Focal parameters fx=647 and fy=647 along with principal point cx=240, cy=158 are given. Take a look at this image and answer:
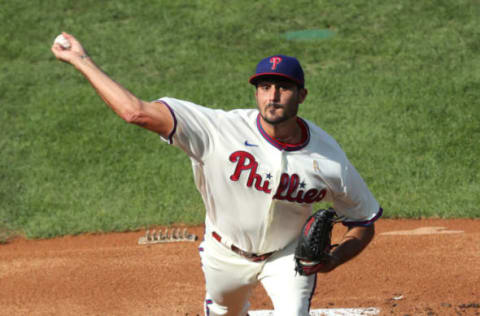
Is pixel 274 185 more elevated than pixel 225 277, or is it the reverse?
pixel 274 185

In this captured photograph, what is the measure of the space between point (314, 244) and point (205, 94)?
7.64 metres

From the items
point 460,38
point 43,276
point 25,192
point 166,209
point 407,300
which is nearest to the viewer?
point 407,300

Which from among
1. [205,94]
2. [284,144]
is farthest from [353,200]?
[205,94]

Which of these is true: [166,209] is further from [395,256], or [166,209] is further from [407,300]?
[407,300]

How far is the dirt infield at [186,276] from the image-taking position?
6117 millimetres

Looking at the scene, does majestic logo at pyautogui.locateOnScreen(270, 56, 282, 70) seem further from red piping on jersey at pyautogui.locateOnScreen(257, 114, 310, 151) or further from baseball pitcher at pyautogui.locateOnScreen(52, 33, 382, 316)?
red piping on jersey at pyautogui.locateOnScreen(257, 114, 310, 151)

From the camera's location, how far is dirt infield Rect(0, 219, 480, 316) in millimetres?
6117

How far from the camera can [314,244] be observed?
12.9ft

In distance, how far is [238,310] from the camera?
15.8 feet

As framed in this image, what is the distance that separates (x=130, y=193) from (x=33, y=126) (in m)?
2.67

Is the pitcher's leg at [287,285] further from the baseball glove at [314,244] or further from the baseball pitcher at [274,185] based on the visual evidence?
the baseball glove at [314,244]

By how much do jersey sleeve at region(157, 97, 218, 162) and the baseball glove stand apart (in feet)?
2.58

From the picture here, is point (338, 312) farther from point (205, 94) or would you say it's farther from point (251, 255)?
point (205, 94)

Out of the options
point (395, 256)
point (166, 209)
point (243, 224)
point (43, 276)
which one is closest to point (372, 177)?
point (395, 256)
